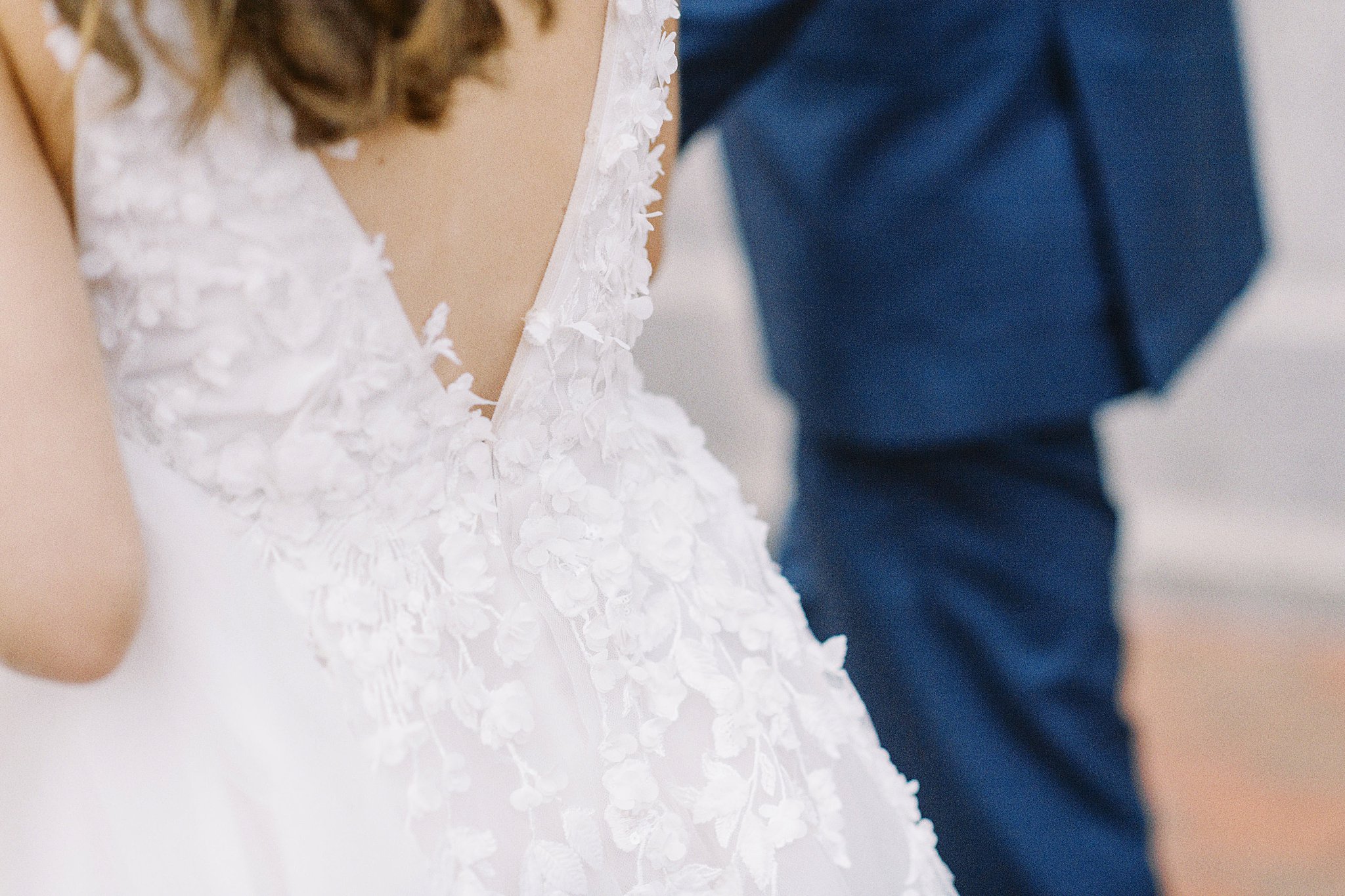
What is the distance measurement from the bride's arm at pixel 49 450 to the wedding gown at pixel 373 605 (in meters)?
0.05

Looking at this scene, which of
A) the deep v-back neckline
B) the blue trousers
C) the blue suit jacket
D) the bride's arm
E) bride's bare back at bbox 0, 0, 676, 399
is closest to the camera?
the bride's arm

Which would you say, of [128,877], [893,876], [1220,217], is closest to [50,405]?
[128,877]

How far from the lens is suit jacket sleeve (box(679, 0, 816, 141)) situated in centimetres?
160

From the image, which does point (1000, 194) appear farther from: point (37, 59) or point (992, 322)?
point (37, 59)

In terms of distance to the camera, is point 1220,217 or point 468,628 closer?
point 468,628

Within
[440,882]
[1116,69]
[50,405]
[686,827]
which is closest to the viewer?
[50,405]

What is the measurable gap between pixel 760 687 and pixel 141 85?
2.00 feet

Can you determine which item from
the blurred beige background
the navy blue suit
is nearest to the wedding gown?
the navy blue suit

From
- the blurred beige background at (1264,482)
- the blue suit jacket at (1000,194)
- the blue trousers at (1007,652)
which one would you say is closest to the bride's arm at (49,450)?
the blue suit jacket at (1000,194)

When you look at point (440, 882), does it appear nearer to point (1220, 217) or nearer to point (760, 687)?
point (760, 687)

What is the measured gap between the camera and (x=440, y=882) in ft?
2.91

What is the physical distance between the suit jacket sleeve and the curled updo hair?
2.46 feet

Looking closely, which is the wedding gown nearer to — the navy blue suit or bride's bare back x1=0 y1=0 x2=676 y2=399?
bride's bare back x1=0 y1=0 x2=676 y2=399

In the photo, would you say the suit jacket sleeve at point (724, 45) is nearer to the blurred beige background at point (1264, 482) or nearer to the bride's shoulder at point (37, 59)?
the bride's shoulder at point (37, 59)
